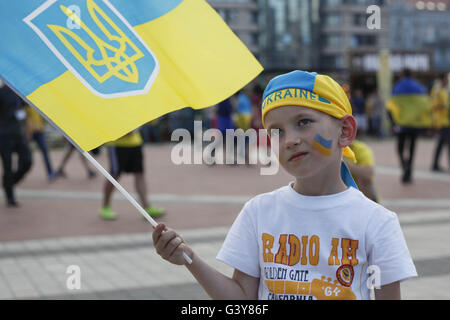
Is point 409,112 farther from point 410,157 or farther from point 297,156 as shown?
point 297,156

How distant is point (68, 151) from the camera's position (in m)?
13.1

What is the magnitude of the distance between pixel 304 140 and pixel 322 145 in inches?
2.3

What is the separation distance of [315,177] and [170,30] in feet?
2.72

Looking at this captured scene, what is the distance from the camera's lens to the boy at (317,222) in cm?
188

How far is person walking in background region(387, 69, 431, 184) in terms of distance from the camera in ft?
36.7

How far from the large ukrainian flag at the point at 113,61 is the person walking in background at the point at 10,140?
7.20m

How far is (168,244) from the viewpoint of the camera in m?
1.93

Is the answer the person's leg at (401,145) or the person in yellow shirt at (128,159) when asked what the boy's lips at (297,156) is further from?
the person's leg at (401,145)

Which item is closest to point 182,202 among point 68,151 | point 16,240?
point 16,240

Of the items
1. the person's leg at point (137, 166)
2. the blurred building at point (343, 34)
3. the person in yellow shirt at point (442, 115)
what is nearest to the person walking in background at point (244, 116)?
the person in yellow shirt at point (442, 115)

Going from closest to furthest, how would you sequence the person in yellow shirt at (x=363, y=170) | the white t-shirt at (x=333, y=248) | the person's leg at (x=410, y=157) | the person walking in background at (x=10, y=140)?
the white t-shirt at (x=333, y=248) → the person in yellow shirt at (x=363, y=170) → the person walking in background at (x=10, y=140) → the person's leg at (x=410, y=157)

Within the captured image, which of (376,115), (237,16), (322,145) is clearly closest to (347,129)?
(322,145)

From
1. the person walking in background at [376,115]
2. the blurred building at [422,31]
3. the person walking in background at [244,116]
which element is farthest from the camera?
the blurred building at [422,31]

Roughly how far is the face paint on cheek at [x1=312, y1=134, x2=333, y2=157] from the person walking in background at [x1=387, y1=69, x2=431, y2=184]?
9.70 m
